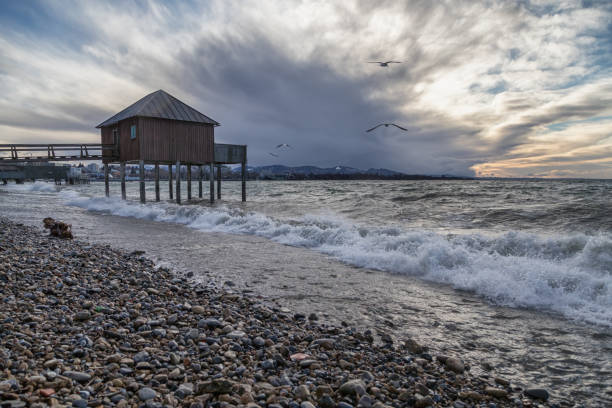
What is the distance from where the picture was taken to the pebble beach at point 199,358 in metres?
2.71

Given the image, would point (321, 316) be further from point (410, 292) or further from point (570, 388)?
point (570, 388)

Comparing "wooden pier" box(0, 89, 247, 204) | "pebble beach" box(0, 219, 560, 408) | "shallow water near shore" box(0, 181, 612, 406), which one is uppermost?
"wooden pier" box(0, 89, 247, 204)

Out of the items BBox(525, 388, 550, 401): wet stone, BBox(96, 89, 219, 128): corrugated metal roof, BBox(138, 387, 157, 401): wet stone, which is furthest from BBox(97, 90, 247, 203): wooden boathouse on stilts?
BBox(525, 388, 550, 401): wet stone

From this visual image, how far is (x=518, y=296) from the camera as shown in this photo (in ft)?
20.4

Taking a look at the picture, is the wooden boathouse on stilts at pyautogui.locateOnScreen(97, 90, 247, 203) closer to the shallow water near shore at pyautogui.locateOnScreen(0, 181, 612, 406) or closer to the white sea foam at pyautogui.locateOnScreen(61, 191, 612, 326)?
the shallow water near shore at pyautogui.locateOnScreen(0, 181, 612, 406)

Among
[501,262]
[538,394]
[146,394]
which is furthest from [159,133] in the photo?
[538,394]

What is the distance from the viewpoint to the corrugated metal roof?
25.4 metres

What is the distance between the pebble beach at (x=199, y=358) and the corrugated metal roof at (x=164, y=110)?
74.4 feet

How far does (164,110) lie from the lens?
2625cm

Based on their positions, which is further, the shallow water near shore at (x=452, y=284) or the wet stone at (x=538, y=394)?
the shallow water near shore at (x=452, y=284)

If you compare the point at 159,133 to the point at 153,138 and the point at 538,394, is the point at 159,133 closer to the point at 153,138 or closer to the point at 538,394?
the point at 153,138

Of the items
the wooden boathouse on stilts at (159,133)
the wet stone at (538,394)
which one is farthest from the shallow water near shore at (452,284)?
the wooden boathouse on stilts at (159,133)

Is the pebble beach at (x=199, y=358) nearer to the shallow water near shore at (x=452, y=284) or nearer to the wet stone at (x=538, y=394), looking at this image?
the wet stone at (x=538, y=394)

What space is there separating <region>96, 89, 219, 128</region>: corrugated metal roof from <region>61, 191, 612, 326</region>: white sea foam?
685 inches
